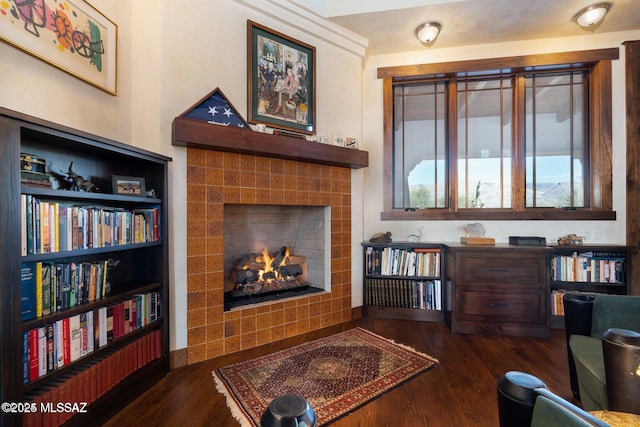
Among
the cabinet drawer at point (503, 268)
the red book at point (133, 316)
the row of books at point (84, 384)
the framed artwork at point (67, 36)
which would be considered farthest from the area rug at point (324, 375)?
the framed artwork at point (67, 36)

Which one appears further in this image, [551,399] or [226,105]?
[226,105]

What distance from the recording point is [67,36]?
169cm

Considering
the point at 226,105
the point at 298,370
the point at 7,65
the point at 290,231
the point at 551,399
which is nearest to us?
the point at 551,399

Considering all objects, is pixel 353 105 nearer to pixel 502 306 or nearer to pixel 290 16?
pixel 290 16

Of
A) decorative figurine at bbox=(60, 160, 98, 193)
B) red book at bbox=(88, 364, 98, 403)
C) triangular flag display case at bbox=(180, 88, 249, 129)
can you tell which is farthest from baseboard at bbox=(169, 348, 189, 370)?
triangular flag display case at bbox=(180, 88, 249, 129)

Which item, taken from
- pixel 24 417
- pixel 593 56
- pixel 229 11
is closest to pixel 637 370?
pixel 24 417

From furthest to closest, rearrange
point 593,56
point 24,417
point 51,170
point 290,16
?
1. point 593,56
2. point 290,16
3. point 51,170
4. point 24,417

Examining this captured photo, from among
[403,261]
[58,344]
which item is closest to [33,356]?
[58,344]

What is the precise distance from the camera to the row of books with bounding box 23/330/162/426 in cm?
125

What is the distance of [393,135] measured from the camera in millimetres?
3502

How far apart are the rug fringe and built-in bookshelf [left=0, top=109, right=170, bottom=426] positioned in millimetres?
419

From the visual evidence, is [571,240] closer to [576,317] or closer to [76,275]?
[576,317]

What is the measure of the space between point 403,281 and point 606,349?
2049mm

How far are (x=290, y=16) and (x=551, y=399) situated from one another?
3156mm
